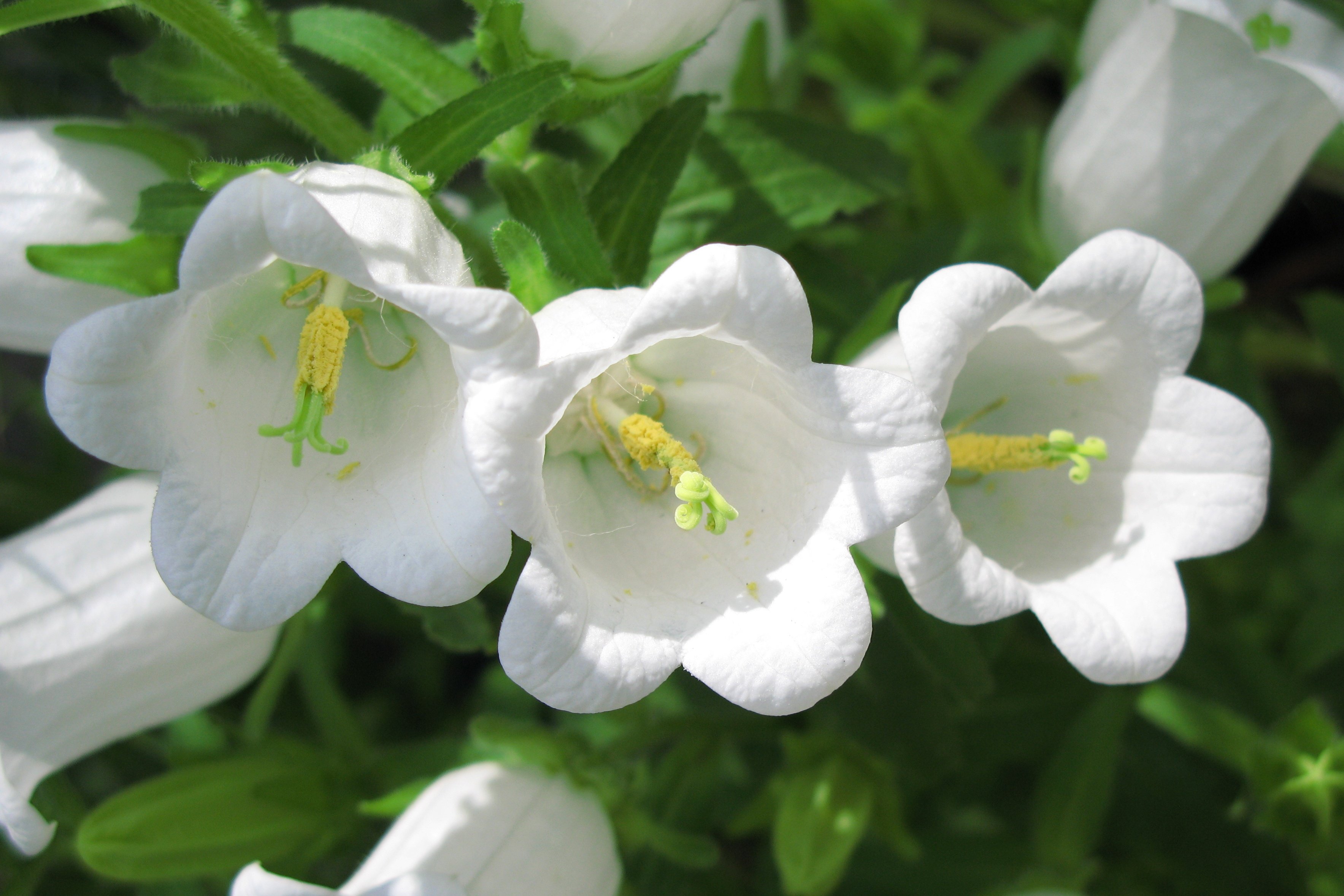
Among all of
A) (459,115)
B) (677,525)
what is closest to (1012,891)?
(677,525)

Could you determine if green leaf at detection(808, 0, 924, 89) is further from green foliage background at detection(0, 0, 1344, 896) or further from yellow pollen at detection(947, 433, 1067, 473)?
yellow pollen at detection(947, 433, 1067, 473)

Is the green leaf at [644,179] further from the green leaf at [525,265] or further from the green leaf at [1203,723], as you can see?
the green leaf at [1203,723]

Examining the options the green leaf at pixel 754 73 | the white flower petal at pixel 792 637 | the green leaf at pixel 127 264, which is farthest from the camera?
the green leaf at pixel 754 73

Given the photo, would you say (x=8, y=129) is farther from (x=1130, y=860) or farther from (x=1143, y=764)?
(x=1130, y=860)

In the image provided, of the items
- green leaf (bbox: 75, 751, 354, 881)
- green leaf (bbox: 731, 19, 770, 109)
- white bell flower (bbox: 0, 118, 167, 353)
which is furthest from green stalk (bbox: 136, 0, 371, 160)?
green leaf (bbox: 75, 751, 354, 881)

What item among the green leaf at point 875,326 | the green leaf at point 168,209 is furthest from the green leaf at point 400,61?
the green leaf at point 875,326

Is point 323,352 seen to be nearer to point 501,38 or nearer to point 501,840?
point 501,38
